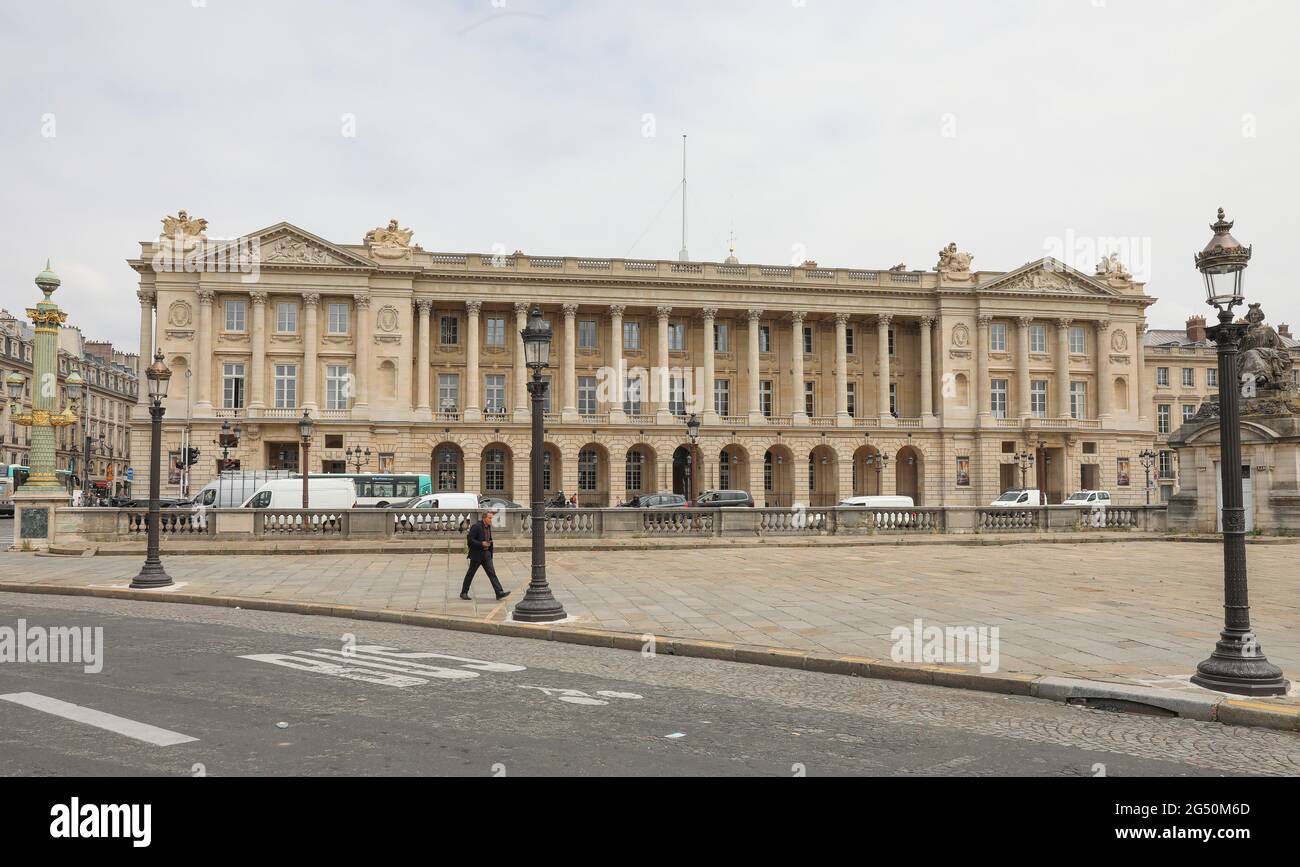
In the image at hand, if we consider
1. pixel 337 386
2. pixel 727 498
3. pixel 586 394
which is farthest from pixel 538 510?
pixel 586 394

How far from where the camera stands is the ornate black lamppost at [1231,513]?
320 inches

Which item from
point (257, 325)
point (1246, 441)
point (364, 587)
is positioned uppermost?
point (257, 325)

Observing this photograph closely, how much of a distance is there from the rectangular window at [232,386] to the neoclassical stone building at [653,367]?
0.14m

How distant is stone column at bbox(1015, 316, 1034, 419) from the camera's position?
2904 inches

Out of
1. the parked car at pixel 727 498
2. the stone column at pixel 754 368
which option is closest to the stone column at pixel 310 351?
the parked car at pixel 727 498

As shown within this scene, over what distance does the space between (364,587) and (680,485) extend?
185 ft

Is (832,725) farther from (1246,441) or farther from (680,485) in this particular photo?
(680,485)

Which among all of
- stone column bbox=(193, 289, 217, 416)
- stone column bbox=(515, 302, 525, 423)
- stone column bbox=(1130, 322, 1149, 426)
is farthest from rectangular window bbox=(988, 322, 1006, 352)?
stone column bbox=(193, 289, 217, 416)

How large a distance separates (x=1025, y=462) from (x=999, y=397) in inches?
293

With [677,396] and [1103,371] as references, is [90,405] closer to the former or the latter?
[677,396]

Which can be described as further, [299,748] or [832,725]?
[832,725]

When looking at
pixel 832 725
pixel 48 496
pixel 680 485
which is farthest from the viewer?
pixel 680 485
